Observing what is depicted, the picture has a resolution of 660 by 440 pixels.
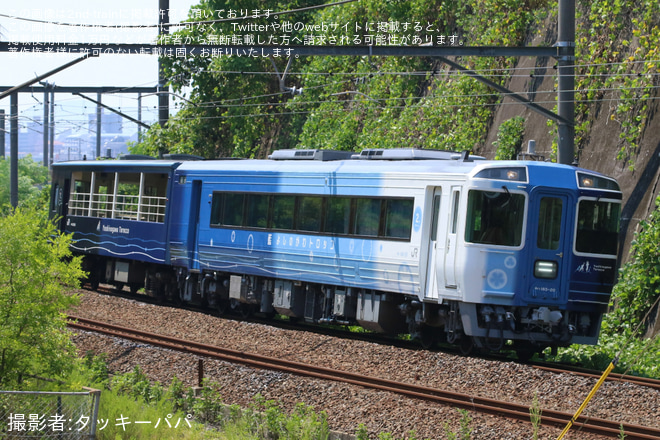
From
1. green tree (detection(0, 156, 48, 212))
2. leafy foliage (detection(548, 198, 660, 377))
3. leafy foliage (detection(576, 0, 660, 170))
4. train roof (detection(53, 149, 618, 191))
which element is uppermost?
leafy foliage (detection(576, 0, 660, 170))

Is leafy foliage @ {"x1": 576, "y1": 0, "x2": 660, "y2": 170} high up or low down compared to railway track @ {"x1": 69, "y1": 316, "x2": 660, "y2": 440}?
up

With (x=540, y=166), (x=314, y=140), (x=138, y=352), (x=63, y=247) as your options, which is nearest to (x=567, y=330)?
(x=540, y=166)

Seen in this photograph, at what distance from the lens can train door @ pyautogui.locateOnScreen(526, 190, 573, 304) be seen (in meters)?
14.0

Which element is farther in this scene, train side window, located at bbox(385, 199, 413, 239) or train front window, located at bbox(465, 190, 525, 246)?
train side window, located at bbox(385, 199, 413, 239)

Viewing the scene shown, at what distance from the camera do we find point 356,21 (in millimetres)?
33188

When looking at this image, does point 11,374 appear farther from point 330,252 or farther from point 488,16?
point 488,16

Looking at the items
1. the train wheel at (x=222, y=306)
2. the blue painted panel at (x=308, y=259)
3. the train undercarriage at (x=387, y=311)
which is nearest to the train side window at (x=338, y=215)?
the blue painted panel at (x=308, y=259)

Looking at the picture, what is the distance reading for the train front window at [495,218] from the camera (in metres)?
13.8

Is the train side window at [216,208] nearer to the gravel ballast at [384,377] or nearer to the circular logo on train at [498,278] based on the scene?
the gravel ballast at [384,377]

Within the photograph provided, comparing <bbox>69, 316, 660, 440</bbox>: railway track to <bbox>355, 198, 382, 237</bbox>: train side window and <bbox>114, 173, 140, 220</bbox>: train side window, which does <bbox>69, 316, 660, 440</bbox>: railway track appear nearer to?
<bbox>355, 198, 382, 237</bbox>: train side window

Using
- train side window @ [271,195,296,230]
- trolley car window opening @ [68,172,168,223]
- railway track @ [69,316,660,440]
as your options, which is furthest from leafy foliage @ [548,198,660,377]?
trolley car window opening @ [68,172,168,223]

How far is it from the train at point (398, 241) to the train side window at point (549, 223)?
2 cm

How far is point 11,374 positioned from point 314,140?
24.0m

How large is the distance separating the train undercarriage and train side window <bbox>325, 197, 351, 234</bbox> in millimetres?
1105
